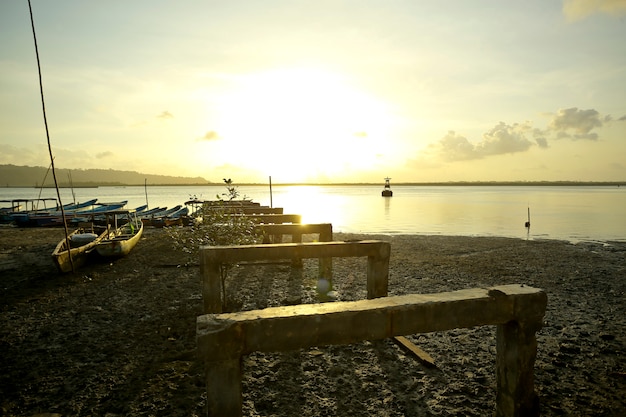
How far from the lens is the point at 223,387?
Result: 8.71 ft

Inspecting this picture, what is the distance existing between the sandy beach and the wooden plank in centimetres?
11

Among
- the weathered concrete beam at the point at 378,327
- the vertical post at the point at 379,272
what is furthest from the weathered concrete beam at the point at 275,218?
the weathered concrete beam at the point at 378,327

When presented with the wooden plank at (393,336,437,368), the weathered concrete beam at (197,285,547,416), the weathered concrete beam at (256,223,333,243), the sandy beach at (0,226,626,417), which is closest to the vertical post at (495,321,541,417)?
the weathered concrete beam at (197,285,547,416)

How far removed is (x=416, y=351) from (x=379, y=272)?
1.40 m

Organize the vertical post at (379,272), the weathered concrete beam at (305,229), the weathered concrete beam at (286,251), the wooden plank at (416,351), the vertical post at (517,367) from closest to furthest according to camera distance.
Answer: the vertical post at (517,367), the wooden plank at (416,351), the weathered concrete beam at (286,251), the vertical post at (379,272), the weathered concrete beam at (305,229)

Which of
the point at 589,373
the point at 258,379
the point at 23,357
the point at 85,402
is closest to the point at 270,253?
the point at 258,379

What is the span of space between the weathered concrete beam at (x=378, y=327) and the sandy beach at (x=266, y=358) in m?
1.14

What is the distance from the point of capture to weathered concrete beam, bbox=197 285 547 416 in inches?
103

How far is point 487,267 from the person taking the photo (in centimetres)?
1309

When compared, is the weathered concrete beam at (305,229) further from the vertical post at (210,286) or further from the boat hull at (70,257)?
the boat hull at (70,257)

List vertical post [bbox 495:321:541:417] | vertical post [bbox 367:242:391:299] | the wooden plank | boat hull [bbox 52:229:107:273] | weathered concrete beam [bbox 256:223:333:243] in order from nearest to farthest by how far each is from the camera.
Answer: vertical post [bbox 495:321:541:417] < the wooden plank < vertical post [bbox 367:242:391:299] < weathered concrete beam [bbox 256:223:333:243] < boat hull [bbox 52:229:107:273]

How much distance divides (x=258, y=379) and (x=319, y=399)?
949 millimetres

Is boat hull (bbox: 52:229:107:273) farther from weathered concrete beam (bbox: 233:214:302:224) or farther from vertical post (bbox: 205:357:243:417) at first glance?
vertical post (bbox: 205:357:243:417)

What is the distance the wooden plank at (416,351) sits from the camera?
516 cm
